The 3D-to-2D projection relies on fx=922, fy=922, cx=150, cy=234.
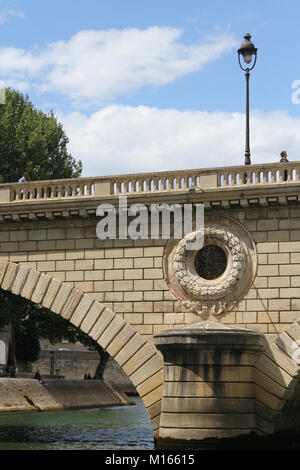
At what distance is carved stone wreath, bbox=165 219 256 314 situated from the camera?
26.9m

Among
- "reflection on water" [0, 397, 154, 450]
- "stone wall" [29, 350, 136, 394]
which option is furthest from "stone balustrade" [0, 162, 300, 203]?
"stone wall" [29, 350, 136, 394]

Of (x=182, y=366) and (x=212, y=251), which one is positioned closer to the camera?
(x=182, y=366)

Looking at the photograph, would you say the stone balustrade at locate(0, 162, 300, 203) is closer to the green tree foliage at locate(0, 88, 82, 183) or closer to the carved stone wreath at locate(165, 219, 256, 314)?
the carved stone wreath at locate(165, 219, 256, 314)

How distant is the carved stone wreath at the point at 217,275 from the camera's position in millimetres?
26853

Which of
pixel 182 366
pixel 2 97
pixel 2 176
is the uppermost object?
pixel 2 97

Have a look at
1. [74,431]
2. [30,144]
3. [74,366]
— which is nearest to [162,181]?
[74,431]

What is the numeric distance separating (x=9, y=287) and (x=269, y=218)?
897 cm

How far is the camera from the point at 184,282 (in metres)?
27.4

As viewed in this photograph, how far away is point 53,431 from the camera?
3797 cm

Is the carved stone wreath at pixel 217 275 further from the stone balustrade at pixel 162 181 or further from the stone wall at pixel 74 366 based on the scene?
the stone wall at pixel 74 366

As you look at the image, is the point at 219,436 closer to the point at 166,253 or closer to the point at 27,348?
the point at 166,253

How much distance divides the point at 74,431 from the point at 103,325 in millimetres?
11174

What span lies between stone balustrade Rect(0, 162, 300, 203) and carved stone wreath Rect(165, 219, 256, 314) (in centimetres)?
140

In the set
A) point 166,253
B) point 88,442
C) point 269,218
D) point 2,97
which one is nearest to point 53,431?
Answer: point 88,442
